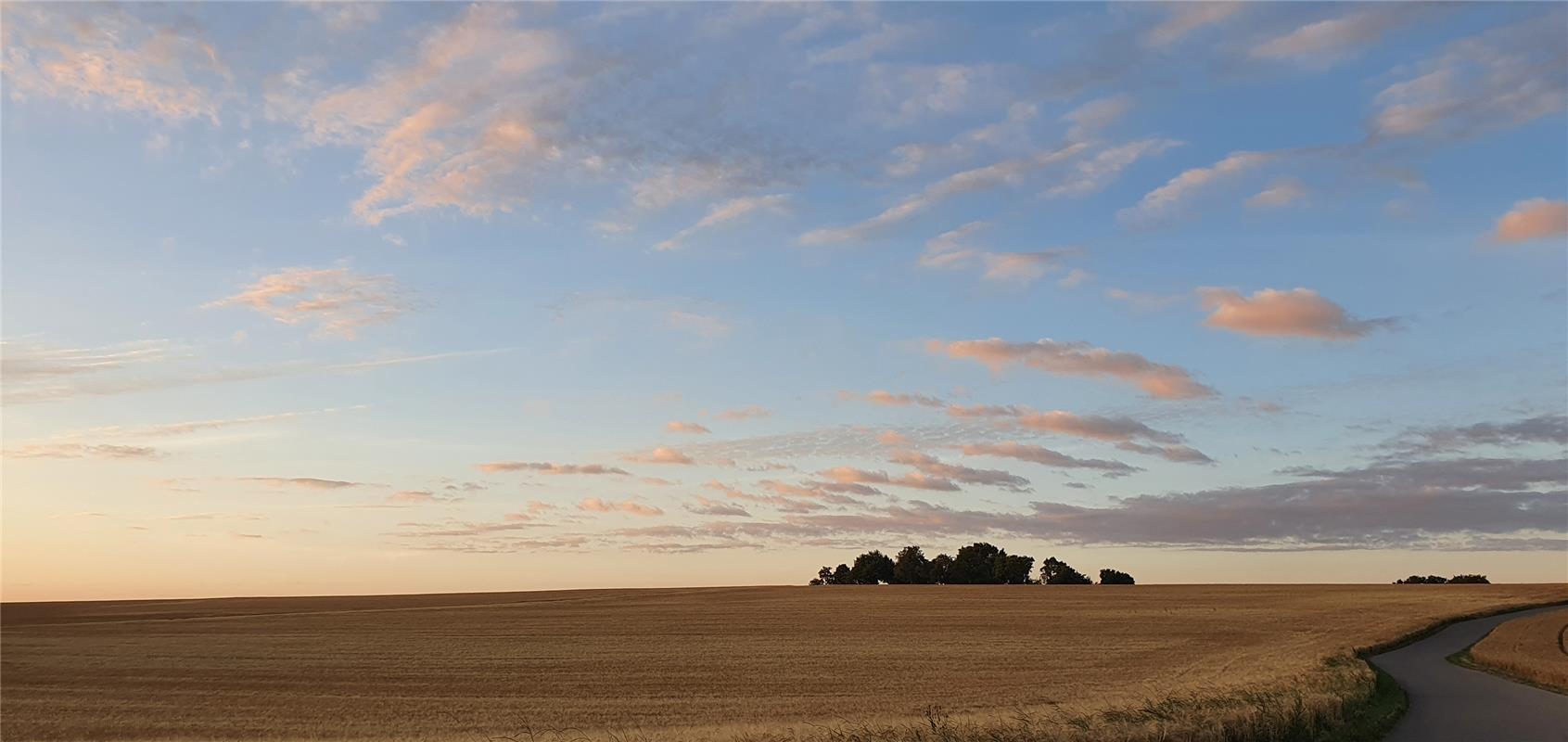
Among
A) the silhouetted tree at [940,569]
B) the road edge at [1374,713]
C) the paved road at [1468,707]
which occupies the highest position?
the silhouetted tree at [940,569]

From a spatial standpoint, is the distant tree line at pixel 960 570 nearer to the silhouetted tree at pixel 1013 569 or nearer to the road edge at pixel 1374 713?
the silhouetted tree at pixel 1013 569

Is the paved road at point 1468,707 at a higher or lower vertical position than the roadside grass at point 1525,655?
lower

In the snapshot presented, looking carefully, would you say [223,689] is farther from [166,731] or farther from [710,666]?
[710,666]

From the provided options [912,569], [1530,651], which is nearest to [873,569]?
[912,569]

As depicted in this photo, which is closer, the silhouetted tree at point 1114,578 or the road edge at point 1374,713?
the road edge at point 1374,713

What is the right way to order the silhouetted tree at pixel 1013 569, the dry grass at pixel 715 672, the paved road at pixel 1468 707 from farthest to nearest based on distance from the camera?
1. the silhouetted tree at pixel 1013 569
2. the dry grass at pixel 715 672
3. the paved road at pixel 1468 707

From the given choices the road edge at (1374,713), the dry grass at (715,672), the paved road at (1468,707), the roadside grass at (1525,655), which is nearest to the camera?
the road edge at (1374,713)

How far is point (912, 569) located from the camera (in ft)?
528

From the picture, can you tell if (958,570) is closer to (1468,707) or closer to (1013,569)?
(1013,569)

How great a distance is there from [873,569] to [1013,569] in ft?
68.1

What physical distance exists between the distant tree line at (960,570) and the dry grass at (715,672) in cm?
6602

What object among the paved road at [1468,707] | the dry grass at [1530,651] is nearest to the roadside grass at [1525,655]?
the dry grass at [1530,651]

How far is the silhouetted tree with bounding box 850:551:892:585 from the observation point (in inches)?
6398

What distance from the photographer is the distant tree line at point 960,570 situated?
156 meters
